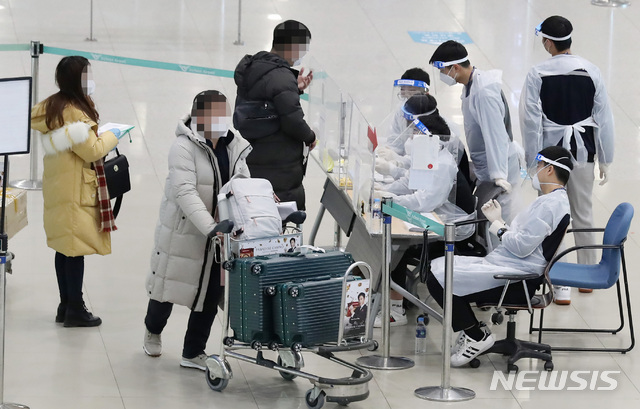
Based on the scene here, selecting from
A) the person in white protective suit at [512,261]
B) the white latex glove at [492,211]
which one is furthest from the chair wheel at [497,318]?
the white latex glove at [492,211]

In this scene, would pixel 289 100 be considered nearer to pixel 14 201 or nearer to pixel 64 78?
pixel 64 78

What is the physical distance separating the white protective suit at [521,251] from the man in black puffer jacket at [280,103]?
128 centimetres

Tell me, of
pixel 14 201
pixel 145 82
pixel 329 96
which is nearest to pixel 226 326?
pixel 14 201

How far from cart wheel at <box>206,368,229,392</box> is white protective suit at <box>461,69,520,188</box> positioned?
222cm

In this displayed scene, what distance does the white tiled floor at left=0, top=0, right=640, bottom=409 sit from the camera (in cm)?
550

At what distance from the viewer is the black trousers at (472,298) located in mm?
5770

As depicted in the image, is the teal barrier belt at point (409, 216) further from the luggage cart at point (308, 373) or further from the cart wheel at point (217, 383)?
the cart wheel at point (217, 383)

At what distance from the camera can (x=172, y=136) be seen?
9.79 meters

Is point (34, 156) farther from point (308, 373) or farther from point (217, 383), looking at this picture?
point (308, 373)

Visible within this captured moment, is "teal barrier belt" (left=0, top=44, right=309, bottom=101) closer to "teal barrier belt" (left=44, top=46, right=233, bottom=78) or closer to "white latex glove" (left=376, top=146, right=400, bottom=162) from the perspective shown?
"teal barrier belt" (left=44, top=46, right=233, bottom=78)

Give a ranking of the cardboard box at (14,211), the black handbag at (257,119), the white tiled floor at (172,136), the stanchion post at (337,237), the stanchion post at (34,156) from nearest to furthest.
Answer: the white tiled floor at (172,136) → the cardboard box at (14,211) → the black handbag at (257,119) → the stanchion post at (337,237) → the stanchion post at (34,156)

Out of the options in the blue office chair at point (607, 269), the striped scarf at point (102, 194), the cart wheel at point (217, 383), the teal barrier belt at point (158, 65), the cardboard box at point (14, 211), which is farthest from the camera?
the teal barrier belt at point (158, 65)

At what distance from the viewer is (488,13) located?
1279 centimetres

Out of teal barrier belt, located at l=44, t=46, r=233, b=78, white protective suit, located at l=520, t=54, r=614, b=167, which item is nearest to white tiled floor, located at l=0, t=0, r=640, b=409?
teal barrier belt, located at l=44, t=46, r=233, b=78
